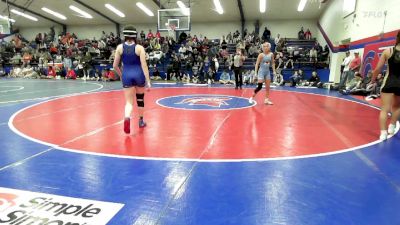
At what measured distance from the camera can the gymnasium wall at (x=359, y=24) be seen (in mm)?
11750

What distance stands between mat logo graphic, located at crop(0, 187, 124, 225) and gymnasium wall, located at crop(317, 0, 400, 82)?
12100mm

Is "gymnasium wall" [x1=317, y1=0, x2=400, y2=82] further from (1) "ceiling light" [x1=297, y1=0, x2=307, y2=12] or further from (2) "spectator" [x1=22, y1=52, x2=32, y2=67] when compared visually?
(2) "spectator" [x1=22, y1=52, x2=32, y2=67]

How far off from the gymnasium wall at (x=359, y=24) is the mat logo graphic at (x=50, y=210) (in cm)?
1210

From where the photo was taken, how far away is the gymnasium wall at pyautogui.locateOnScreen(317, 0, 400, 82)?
1175cm

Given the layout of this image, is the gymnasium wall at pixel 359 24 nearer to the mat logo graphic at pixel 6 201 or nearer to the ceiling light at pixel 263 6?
the ceiling light at pixel 263 6

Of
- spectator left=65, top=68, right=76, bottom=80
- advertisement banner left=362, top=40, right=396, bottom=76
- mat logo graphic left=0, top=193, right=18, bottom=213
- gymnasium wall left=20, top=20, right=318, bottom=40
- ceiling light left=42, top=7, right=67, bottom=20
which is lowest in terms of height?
mat logo graphic left=0, top=193, right=18, bottom=213

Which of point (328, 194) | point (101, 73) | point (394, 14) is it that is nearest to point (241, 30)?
point (101, 73)

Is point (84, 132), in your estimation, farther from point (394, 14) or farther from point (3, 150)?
point (394, 14)

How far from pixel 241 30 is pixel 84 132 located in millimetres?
24104

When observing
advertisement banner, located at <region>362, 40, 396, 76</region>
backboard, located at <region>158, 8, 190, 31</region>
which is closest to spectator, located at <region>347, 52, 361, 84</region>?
advertisement banner, located at <region>362, 40, 396, 76</region>

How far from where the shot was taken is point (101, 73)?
73.1 feet

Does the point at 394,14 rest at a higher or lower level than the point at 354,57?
higher

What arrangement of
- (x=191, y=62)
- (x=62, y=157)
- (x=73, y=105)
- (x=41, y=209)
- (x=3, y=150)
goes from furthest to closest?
(x=191, y=62) → (x=73, y=105) → (x=3, y=150) → (x=62, y=157) → (x=41, y=209)

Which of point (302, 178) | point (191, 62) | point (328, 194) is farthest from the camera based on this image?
point (191, 62)
